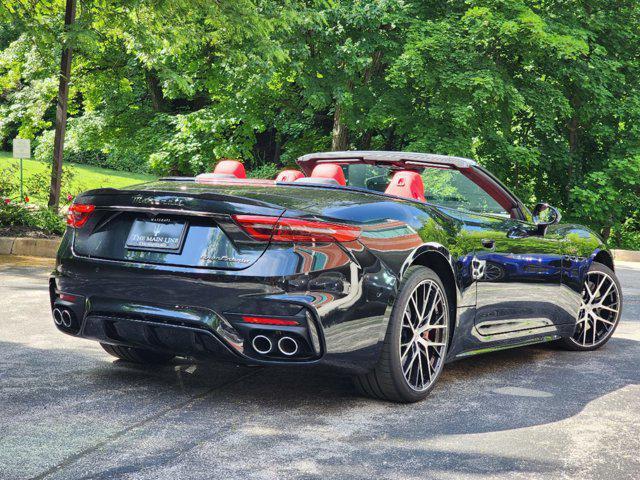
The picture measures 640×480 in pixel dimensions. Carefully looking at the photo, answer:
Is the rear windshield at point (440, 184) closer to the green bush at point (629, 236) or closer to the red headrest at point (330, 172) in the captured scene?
the red headrest at point (330, 172)

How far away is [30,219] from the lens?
14.3 m

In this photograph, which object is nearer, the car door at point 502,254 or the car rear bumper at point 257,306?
the car rear bumper at point 257,306

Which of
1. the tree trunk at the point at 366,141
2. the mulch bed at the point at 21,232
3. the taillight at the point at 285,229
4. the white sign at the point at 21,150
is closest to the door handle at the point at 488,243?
the taillight at the point at 285,229

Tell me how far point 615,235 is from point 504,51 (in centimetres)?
634

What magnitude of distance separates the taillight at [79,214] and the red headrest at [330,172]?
5.05 ft

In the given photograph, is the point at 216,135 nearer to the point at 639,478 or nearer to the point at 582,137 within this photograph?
the point at 582,137

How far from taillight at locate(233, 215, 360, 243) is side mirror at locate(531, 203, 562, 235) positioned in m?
2.34

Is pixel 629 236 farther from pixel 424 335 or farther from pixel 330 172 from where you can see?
pixel 424 335

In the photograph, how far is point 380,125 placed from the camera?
2308 centimetres

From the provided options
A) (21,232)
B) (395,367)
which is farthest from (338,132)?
(395,367)

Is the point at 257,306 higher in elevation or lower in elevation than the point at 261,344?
higher

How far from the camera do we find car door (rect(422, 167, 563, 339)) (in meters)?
5.52

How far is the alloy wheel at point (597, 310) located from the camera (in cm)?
697

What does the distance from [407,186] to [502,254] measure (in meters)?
0.76
